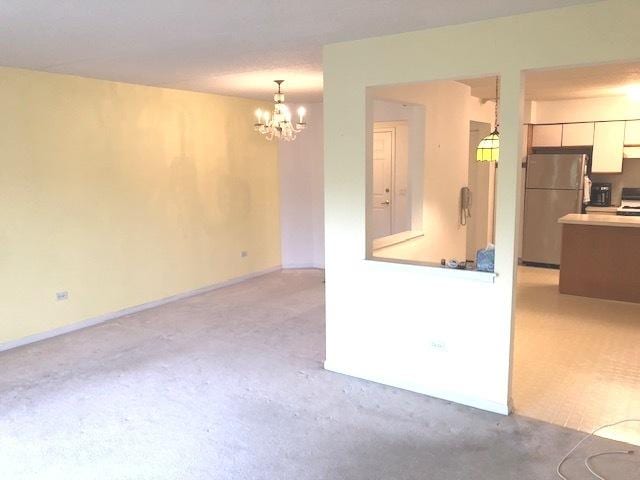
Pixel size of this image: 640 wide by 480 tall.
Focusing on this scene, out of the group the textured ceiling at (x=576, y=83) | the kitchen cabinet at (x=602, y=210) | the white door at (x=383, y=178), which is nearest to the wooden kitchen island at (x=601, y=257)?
the kitchen cabinet at (x=602, y=210)

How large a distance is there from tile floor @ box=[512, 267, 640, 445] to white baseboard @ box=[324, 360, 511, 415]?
0.53 ft

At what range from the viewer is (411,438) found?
304 centimetres

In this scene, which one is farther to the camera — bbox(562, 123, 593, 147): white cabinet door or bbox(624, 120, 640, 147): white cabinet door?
bbox(562, 123, 593, 147): white cabinet door

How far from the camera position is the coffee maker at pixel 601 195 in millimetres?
7523

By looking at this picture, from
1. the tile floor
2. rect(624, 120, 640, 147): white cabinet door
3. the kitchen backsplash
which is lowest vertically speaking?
the tile floor

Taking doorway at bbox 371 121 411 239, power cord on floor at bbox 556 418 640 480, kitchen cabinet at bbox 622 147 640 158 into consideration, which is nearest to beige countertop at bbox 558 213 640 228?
kitchen cabinet at bbox 622 147 640 158

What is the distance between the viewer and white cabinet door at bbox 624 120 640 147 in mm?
7027

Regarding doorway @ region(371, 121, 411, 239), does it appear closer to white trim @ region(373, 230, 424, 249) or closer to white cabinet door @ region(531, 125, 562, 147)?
white cabinet door @ region(531, 125, 562, 147)

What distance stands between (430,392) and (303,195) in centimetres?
456

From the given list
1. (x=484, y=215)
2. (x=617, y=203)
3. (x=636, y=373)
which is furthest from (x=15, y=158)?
(x=617, y=203)

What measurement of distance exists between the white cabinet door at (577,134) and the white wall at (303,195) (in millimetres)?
3638

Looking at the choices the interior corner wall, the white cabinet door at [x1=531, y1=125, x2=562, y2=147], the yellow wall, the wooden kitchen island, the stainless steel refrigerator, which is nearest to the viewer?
the interior corner wall

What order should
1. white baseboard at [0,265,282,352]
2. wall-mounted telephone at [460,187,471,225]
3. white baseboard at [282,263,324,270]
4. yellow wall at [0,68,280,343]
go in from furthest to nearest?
1. white baseboard at [282,263,324,270]
2. wall-mounted telephone at [460,187,471,225]
3. white baseboard at [0,265,282,352]
4. yellow wall at [0,68,280,343]

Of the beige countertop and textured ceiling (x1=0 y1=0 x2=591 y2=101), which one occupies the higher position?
textured ceiling (x1=0 y1=0 x2=591 y2=101)
